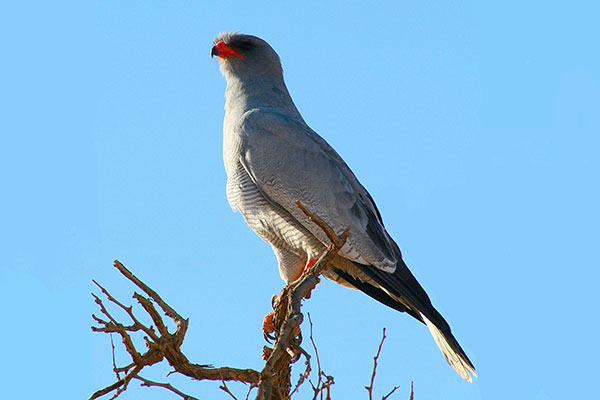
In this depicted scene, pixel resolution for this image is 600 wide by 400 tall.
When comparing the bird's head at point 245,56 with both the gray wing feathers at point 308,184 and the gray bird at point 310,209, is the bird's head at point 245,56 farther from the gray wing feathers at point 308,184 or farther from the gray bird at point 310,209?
the gray wing feathers at point 308,184

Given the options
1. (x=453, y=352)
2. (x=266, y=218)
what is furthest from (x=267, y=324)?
(x=453, y=352)

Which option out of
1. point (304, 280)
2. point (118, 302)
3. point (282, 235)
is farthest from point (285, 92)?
point (118, 302)

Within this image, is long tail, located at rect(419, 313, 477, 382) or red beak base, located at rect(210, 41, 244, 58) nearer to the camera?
long tail, located at rect(419, 313, 477, 382)

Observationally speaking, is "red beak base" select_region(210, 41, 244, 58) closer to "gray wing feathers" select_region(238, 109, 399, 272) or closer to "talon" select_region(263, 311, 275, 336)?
"gray wing feathers" select_region(238, 109, 399, 272)

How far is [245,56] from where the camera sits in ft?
23.5

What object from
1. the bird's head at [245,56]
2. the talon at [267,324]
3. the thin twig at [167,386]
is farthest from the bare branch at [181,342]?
the bird's head at [245,56]

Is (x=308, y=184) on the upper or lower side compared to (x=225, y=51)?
lower

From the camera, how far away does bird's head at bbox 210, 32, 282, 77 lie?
709 centimetres

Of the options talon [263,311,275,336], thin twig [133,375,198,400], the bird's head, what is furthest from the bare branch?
the bird's head

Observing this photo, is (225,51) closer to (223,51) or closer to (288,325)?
(223,51)

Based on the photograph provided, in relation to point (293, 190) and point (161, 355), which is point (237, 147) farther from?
point (161, 355)

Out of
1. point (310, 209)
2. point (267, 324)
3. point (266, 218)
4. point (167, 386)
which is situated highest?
point (310, 209)

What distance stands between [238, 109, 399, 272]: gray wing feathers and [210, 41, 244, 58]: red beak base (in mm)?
1057

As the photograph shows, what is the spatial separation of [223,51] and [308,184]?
1.82 m
